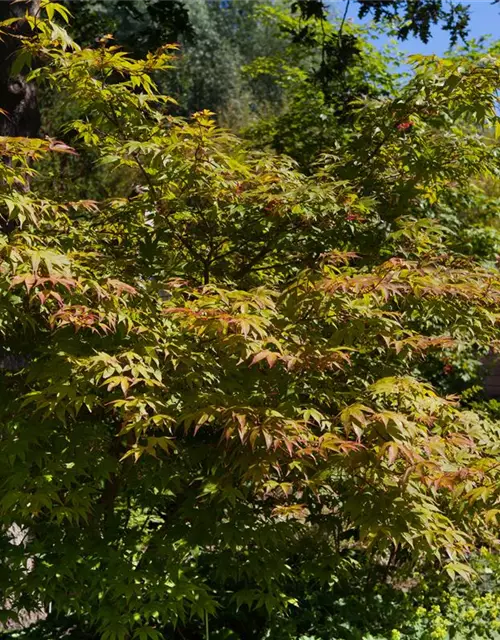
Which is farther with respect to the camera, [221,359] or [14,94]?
[14,94]

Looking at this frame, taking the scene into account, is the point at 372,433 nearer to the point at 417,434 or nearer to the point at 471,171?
the point at 417,434

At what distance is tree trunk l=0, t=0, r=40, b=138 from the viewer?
460 cm

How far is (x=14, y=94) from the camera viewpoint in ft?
15.2

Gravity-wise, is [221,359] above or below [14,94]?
below

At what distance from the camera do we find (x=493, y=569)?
4160mm

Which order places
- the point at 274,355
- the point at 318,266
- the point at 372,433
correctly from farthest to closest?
the point at 318,266 → the point at 372,433 → the point at 274,355

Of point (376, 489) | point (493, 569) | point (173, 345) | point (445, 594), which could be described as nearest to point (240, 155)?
point (173, 345)

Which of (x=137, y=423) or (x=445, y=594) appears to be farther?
(x=445, y=594)

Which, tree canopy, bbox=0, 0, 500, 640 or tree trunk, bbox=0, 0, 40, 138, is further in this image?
tree trunk, bbox=0, 0, 40, 138

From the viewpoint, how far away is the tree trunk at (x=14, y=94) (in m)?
4.60

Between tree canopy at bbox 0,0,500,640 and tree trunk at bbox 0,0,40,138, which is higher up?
tree trunk at bbox 0,0,40,138

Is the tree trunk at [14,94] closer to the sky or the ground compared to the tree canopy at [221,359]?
closer to the sky

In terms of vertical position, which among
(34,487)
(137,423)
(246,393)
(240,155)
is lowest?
(34,487)

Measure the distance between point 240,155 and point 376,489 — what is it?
5.32 ft
